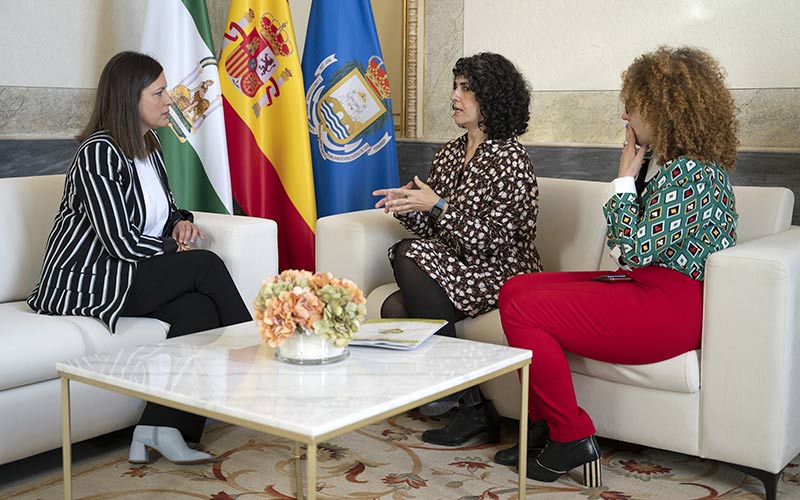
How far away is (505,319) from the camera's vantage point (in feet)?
8.98

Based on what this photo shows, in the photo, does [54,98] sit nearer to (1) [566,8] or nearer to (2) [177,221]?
(2) [177,221]

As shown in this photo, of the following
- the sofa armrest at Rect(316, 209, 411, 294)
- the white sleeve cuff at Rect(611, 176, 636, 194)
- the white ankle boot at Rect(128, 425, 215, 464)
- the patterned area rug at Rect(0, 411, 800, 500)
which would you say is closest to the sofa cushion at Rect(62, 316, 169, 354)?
the white ankle boot at Rect(128, 425, 215, 464)

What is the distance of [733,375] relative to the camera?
2.53m

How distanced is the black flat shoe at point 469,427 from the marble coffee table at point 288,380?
69 centimetres

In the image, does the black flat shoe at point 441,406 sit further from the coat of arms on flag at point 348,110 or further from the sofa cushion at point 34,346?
the coat of arms on flag at point 348,110

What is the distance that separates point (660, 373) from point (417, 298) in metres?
0.80

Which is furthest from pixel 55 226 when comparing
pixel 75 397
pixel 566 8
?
pixel 566 8

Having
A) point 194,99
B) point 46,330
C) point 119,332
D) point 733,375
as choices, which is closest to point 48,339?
point 46,330

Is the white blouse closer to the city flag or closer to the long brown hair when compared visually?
the long brown hair

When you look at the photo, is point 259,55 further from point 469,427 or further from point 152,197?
point 469,427

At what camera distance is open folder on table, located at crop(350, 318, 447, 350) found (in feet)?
7.35

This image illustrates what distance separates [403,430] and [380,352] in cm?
98

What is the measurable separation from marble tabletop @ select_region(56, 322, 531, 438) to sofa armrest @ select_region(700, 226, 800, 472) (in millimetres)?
635

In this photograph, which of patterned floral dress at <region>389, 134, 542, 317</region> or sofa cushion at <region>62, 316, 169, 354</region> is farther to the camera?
patterned floral dress at <region>389, 134, 542, 317</region>
